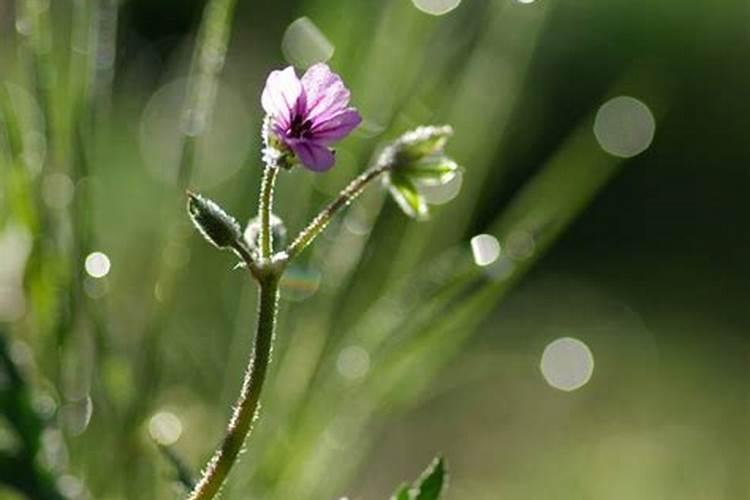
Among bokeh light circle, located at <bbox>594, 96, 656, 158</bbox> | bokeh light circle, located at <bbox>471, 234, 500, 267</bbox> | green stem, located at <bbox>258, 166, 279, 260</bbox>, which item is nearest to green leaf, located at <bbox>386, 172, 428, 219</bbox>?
green stem, located at <bbox>258, 166, 279, 260</bbox>

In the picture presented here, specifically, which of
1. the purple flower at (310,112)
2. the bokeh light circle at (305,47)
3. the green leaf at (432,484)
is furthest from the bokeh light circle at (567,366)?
the purple flower at (310,112)

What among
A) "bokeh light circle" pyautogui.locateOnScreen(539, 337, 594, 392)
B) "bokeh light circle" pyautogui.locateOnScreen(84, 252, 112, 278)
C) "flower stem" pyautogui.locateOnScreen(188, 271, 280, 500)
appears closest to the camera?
"flower stem" pyautogui.locateOnScreen(188, 271, 280, 500)

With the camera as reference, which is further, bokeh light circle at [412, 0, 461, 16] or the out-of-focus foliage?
bokeh light circle at [412, 0, 461, 16]

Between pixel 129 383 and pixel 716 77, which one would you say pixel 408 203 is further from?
pixel 716 77

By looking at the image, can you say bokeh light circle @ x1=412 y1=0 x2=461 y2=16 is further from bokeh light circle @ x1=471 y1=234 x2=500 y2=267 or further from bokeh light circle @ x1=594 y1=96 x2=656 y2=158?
bokeh light circle @ x1=594 y1=96 x2=656 y2=158

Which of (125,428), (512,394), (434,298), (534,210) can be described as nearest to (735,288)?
(512,394)

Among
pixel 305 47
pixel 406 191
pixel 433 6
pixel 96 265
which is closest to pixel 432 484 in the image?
pixel 406 191
